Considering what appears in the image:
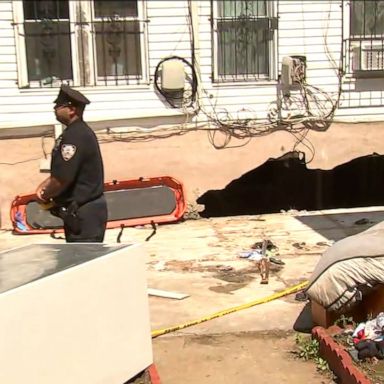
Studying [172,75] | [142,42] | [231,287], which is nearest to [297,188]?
[172,75]

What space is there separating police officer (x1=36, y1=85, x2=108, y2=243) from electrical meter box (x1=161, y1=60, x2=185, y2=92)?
4.50 m

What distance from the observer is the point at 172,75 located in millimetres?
8836

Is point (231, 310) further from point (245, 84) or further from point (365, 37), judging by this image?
point (365, 37)

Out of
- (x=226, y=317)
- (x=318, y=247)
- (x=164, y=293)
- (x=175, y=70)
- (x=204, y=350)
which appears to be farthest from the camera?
(x=175, y=70)

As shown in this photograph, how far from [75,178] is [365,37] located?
632 cm

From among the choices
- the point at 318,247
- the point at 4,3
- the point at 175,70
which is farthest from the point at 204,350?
the point at 4,3

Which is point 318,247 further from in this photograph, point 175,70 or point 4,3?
point 4,3

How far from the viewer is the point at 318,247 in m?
7.06

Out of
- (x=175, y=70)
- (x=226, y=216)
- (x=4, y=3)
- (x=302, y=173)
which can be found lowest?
(x=226, y=216)

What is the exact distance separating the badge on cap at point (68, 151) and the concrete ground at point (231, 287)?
1427 mm

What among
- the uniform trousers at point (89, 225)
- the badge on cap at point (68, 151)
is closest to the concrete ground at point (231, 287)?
the uniform trousers at point (89, 225)

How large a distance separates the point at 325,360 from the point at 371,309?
1.52 feet

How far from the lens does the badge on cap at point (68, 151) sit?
430 cm

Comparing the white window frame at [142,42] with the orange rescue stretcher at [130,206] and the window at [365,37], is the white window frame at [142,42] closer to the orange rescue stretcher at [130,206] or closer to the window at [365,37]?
the orange rescue stretcher at [130,206]
